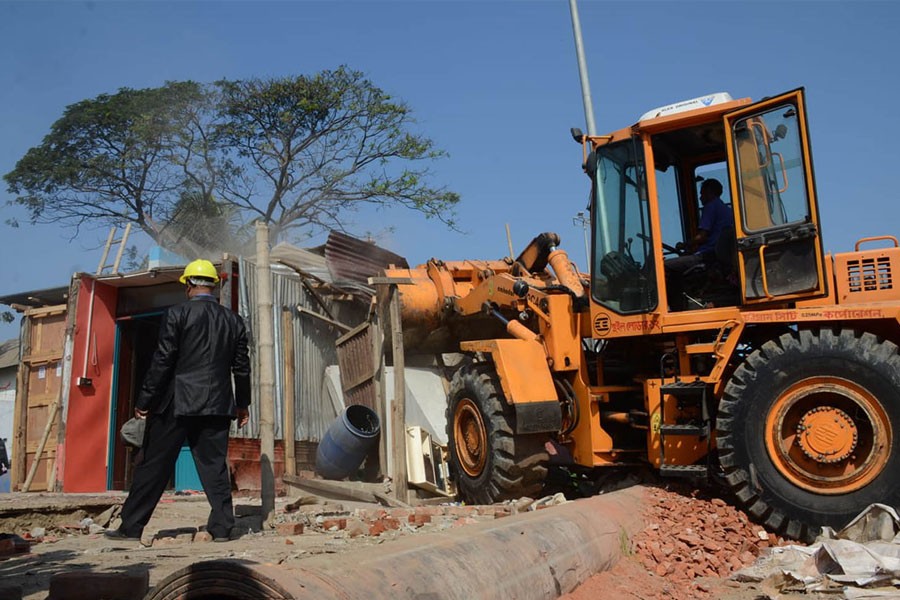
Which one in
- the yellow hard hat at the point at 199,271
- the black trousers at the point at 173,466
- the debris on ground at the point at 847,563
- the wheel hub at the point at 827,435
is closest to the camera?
the debris on ground at the point at 847,563

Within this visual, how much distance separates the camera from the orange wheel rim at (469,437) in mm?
7336

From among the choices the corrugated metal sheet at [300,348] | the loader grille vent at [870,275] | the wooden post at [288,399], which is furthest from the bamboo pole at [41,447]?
the loader grille vent at [870,275]

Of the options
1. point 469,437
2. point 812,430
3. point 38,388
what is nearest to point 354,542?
point 469,437

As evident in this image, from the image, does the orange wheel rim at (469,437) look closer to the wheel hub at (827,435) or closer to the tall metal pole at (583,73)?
the wheel hub at (827,435)

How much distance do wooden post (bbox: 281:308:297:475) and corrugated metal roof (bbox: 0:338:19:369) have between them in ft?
45.9

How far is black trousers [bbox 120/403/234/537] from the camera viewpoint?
214 inches

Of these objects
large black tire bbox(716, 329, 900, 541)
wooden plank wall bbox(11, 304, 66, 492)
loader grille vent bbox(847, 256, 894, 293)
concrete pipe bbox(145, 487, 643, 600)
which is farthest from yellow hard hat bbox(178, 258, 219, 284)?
wooden plank wall bbox(11, 304, 66, 492)

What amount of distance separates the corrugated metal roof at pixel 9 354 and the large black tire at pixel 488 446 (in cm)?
1781

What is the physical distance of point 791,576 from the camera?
412cm

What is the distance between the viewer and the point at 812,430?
506cm

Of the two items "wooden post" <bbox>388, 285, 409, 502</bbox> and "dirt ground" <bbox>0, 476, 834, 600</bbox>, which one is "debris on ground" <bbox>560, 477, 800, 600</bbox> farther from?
"wooden post" <bbox>388, 285, 409, 502</bbox>

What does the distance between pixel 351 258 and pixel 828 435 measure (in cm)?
855

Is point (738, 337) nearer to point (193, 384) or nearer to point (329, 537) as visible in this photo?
point (329, 537)

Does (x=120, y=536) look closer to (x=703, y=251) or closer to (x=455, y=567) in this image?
(x=455, y=567)
